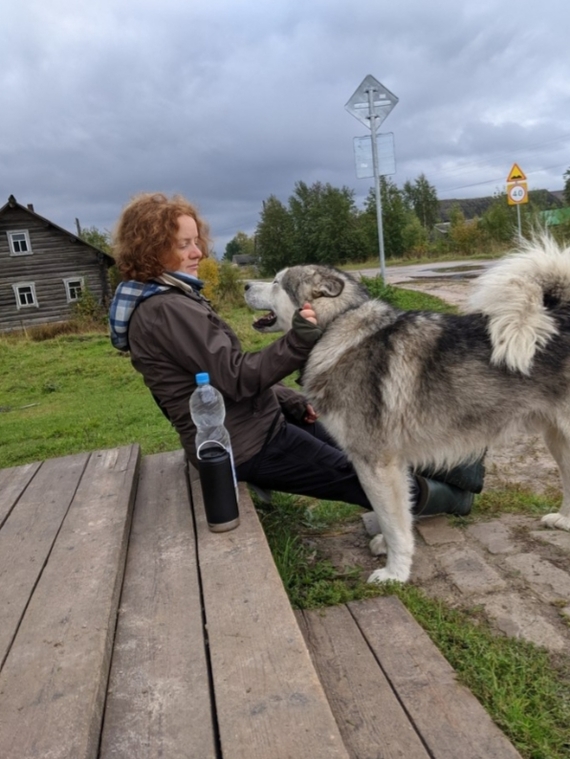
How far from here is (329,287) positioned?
130 inches

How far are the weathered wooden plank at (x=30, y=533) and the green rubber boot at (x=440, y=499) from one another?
6.56 ft

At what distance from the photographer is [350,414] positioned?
10.3 feet

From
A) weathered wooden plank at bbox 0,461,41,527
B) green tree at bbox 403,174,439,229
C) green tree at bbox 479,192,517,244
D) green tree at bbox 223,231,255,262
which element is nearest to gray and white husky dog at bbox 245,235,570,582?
weathered wooden plank at bbox 0,461,41,527

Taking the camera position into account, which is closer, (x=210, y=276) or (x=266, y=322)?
(x=266, y=322)

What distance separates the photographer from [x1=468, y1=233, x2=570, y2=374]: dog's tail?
9.93 feet

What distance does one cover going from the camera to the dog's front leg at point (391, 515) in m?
3.09

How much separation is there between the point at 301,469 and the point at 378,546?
2.14ft

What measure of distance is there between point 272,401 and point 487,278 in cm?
132

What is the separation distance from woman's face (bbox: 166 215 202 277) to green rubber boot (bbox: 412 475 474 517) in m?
1.83

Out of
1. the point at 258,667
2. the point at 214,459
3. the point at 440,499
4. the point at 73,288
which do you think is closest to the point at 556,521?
the point at 440,499

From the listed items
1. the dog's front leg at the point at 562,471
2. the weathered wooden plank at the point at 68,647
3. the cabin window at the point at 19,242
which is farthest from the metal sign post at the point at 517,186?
the cabin window at the point at 19,242

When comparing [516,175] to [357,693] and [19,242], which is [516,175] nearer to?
[357,693]

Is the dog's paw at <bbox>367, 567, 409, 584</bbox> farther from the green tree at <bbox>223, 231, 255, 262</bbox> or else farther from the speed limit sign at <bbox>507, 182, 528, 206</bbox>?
the green tree at <bbox>223, 231, 255, 262</bbox>

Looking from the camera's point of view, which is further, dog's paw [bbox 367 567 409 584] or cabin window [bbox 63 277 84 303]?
cabin window [bbox 63 277 84 303]
